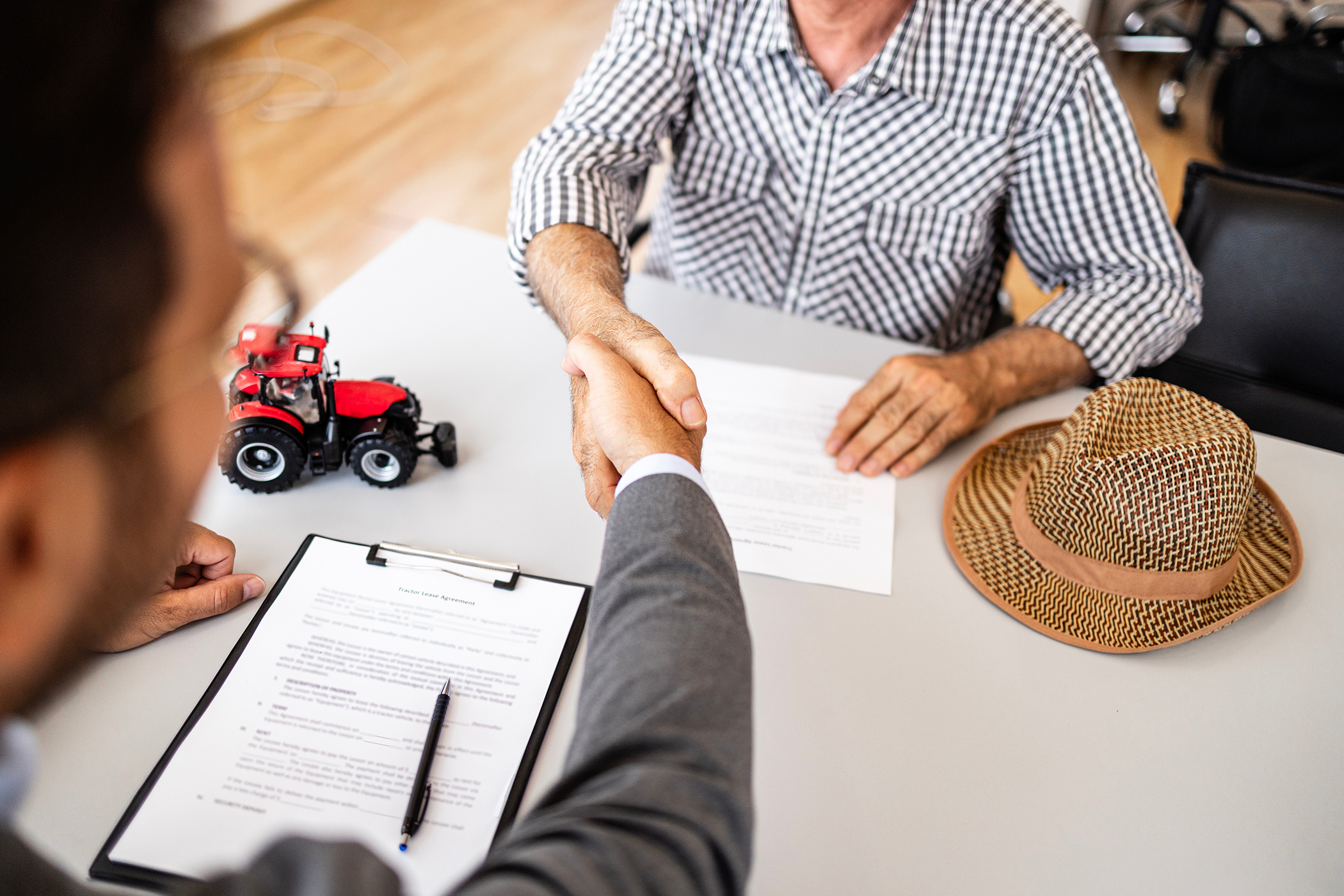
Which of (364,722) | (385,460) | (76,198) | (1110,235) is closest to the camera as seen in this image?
(76,198)

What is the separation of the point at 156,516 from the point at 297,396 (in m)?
0.50

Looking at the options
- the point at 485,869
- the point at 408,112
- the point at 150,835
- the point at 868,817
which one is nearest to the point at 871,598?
the point at 868,817

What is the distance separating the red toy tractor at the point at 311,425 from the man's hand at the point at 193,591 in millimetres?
94

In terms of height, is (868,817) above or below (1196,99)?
above

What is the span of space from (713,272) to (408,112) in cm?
246

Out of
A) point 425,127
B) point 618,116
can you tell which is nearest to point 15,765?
point 618,116

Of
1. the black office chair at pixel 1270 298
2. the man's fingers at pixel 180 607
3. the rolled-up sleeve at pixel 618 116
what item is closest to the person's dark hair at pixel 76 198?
the man's fingers at pixel 180 607

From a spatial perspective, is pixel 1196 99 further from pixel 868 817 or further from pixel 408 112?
pixel 868 817

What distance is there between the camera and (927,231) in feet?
4.46

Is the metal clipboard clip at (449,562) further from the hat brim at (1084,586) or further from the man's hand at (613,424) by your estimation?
the hat brim at (1084,586)

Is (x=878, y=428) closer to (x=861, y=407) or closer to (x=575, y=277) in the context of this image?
(x=861, y=407)

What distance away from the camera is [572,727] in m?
0.73

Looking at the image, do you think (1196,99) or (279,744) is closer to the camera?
(279,744)

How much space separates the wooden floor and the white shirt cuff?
1.95m
